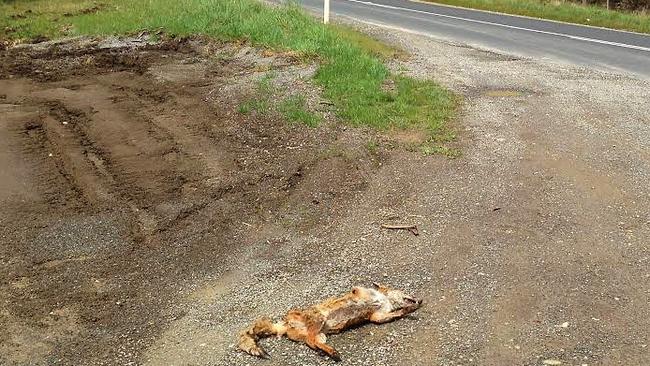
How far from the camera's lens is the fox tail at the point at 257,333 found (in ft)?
13.0

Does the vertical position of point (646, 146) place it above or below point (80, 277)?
above

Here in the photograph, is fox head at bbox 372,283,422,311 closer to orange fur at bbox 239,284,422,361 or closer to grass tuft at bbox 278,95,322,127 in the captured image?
orange fur at bbox 239,284,422,361

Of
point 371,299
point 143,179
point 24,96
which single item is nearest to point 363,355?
point 371,299

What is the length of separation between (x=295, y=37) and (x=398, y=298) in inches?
360

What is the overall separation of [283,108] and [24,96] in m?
4.74

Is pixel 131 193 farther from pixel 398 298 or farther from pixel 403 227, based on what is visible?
pixel 398 298

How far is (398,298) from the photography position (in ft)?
14.5

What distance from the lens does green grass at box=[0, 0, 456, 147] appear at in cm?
861

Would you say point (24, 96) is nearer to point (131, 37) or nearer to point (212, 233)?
point (131, 37)

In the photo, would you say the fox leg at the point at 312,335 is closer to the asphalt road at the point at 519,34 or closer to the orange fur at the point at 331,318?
the orange fur at the point at 331,318

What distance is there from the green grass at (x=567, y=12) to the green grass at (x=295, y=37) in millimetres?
8426

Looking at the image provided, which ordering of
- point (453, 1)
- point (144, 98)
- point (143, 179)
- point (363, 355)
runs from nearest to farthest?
point (363, 355)
point (143, 179)
point (144, 98)
point (453, 1)

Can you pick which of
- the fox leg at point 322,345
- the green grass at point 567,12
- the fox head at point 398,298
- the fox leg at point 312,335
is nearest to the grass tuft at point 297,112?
the fox head at point 398,298

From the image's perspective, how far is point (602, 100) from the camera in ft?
30.8
